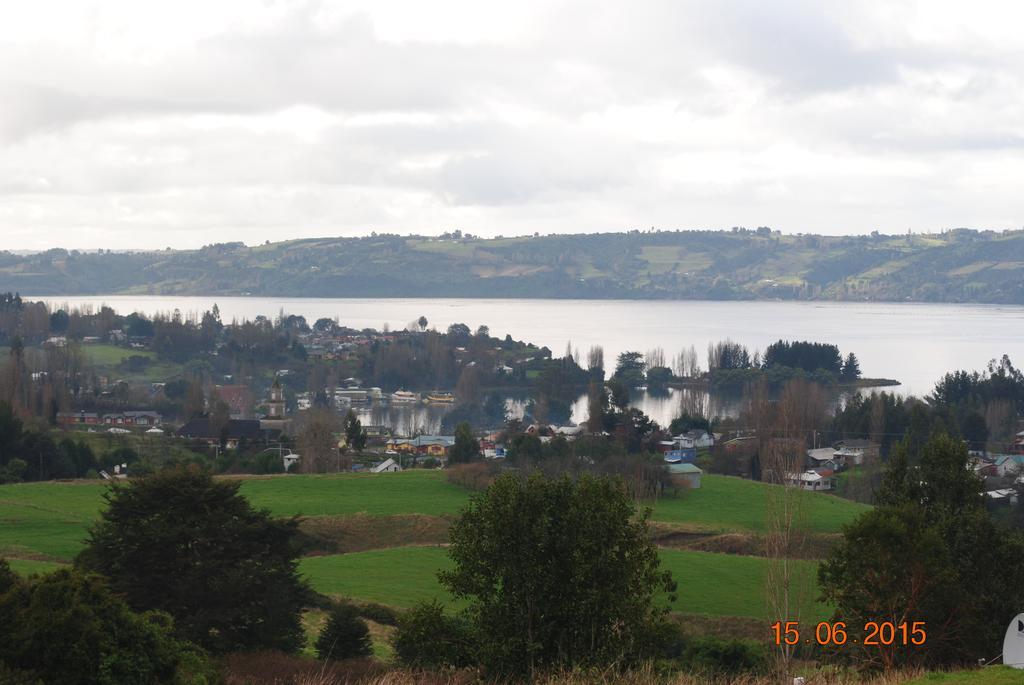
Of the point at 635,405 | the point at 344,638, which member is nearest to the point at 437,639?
the point at 344,638

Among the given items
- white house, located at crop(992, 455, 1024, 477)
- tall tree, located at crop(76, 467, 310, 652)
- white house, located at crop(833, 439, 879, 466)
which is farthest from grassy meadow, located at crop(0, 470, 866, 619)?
white house, located at crop(992, 455, 1024, 477)

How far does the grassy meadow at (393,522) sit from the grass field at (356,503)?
0.03 meters

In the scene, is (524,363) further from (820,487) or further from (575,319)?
(575,319)

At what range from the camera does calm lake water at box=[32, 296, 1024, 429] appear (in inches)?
3376

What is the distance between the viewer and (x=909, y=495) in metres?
14.0

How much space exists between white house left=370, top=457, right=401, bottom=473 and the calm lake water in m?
18.2

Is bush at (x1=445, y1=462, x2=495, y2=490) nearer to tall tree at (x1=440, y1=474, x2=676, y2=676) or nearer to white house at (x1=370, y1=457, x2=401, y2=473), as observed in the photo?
white house at (x1=370, y1=457, x2=401, y2=473)

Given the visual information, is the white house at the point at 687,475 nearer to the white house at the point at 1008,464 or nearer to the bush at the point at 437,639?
the white house at the point at 1008,464

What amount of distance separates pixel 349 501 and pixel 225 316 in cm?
11508

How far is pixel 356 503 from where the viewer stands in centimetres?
2889

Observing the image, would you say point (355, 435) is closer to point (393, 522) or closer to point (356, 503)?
point (356, 503)

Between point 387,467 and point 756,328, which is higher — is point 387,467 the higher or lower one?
the lower one

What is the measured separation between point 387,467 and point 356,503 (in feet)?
29.9

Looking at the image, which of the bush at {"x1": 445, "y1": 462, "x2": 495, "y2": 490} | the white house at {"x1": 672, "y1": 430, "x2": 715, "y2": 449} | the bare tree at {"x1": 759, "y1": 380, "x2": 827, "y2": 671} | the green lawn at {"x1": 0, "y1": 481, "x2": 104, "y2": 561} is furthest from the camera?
the white house at {"x1": 672, "y1": 430, "x2": 715, "y2": 449}
